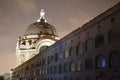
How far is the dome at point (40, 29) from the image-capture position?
91.4 m

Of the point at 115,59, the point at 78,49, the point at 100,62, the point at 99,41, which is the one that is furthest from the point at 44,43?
the point at 115,59

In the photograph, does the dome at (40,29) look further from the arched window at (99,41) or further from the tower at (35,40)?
the arched window at (99,41)

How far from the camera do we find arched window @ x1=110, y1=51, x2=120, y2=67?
22.5m

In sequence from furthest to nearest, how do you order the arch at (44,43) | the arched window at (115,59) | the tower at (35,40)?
1. the tower at (35,40)
2. the arch at (44,43)
3. the arched window at (115,59)

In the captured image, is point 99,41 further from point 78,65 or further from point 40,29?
point 40,29

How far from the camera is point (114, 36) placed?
922 inches

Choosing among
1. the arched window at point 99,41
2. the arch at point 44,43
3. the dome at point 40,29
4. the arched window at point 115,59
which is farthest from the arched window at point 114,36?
the dome at point 40,29

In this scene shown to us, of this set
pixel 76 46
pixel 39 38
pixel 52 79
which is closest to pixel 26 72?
pixel 39 38

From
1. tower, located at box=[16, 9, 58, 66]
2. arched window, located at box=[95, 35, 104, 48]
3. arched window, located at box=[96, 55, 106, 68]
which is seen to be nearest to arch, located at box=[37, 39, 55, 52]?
tower, located at box=[16, 9, 58, 66]

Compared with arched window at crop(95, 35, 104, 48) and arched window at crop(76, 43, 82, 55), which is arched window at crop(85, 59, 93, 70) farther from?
arched window at crop(76, 43, 82, 55)

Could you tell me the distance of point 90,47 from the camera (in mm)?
28375

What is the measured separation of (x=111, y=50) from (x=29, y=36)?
69868 mm

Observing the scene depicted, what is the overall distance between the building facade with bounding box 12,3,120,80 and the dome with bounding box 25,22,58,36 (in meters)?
46.9

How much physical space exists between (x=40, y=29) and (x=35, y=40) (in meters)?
6.02
